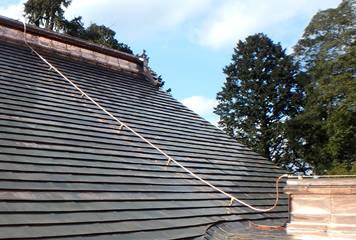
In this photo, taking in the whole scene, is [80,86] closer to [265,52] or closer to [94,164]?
[94,164]

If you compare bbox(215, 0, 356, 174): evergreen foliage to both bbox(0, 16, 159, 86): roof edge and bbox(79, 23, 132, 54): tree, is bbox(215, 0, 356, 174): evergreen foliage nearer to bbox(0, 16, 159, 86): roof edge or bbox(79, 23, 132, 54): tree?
bbox(79, 23, 132, 54): tree

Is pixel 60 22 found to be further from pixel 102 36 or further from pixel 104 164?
pixel 104 164

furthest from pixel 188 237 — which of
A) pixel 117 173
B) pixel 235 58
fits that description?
pixel 235 58

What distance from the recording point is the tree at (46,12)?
21672 millimetres

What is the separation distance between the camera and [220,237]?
354cm

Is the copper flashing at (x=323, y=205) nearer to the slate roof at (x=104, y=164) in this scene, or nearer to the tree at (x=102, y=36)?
the slate roof at (x=104, y=164)

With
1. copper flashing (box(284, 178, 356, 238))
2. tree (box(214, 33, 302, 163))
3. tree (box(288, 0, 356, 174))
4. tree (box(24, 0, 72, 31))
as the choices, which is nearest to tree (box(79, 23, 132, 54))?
tree (box(24, 0, 72, 31))

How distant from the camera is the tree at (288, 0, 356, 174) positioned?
639 inches

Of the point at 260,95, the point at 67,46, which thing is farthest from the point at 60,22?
the point at 67,46

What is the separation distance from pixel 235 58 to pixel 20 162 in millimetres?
22415

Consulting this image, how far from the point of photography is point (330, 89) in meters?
16.2

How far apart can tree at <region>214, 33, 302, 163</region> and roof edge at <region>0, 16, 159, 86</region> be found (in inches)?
567

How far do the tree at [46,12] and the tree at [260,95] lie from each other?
10.6 meters

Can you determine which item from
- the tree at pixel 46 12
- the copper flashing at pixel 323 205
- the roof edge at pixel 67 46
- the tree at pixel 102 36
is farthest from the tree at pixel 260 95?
the copper flashing at pixel 323 205
